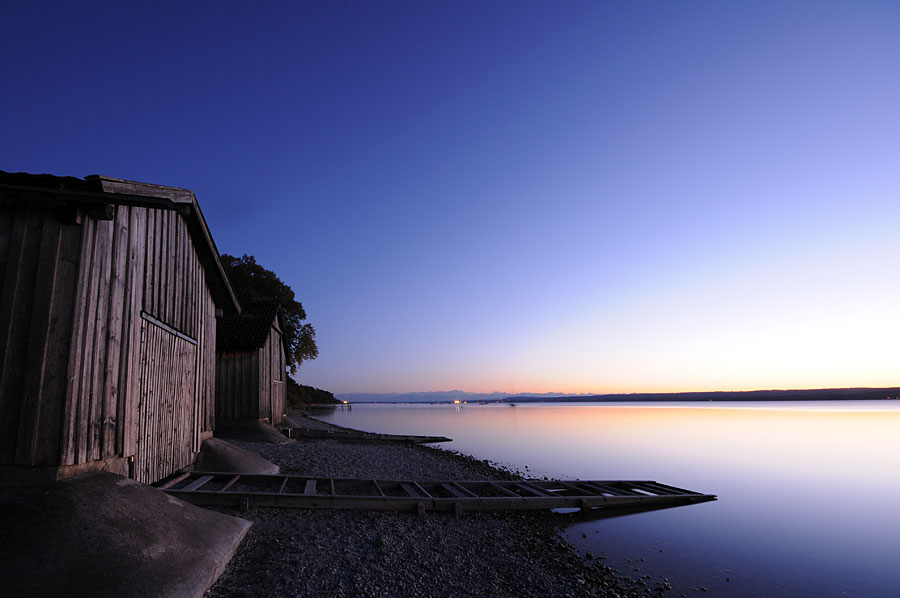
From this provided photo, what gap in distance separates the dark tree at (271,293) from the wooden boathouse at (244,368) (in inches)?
790

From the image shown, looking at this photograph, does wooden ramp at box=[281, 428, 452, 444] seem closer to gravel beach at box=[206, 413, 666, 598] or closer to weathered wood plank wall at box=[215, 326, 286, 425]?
weathered wood plank wall at box=[215, 326, 286, 425]

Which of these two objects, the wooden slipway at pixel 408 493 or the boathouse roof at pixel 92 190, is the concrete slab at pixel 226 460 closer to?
the wooden slipway at pixel 408 493

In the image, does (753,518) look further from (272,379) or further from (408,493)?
(272,379)

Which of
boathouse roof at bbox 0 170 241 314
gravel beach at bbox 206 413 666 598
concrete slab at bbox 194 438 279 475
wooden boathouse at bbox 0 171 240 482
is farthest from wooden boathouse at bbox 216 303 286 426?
boathouse roof at bbox 0 170 241 314

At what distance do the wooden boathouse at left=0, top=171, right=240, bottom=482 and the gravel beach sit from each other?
7.94 ft

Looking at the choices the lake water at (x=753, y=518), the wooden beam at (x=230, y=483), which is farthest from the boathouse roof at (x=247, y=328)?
the lake water at (x=753, y=518)

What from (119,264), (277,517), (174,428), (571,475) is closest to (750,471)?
(571,475)

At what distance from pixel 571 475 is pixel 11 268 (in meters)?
19.0

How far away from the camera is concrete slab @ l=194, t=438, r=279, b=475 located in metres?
11.6

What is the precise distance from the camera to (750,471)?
22.0 m

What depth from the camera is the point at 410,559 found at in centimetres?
709

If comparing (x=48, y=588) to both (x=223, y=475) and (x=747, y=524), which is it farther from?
(x=747, y=524)

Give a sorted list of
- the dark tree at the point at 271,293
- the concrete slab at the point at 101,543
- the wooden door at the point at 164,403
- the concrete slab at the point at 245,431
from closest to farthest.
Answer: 1. the concrete slab at the point at 101,543
2. the wooden door at the point at 164,403
3. the concrete slab at the point at 245,431
4. the dark tree at the point at 271,293

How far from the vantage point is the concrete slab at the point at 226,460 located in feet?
38.1
